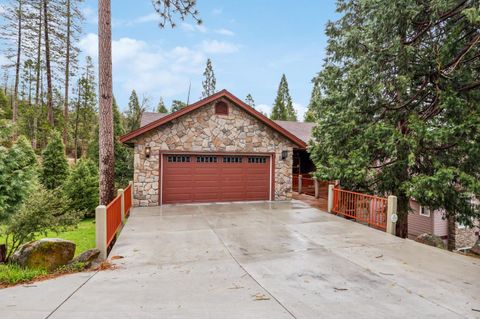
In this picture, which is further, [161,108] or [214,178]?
[161,108]

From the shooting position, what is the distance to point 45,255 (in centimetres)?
497

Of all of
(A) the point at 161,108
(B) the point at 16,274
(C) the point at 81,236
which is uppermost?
(A) the point at 161,108

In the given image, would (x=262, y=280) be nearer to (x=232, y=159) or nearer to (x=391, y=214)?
(x=391, y=214)

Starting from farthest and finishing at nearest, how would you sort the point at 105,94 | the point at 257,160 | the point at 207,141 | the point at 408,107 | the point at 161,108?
the point at 161,108 → the point at 257,160 → the point at 207,141 → the point at 408,107 → the point at 105,94

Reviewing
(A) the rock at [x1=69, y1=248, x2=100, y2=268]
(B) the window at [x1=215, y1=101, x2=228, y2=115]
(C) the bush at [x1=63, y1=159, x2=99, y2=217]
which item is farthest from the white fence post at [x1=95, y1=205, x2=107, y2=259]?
(C) the bush at [x1=63, y1=159, x2=99, y2=217]

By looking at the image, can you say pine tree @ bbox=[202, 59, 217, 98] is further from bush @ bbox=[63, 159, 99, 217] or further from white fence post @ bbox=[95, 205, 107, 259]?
white fence post @ bbox=[95, 205, 107, 259]

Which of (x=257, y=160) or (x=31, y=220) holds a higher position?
(x=257, y=160)

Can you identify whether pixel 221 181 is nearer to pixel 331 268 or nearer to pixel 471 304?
pixel 331 268

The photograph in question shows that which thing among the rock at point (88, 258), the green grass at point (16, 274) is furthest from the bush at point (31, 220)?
the rock at point (88, 258)

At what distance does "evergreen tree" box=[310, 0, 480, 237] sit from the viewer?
746 centimetres

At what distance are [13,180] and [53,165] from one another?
1110 cm

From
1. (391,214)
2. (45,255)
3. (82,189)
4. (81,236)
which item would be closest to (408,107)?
(391,214)

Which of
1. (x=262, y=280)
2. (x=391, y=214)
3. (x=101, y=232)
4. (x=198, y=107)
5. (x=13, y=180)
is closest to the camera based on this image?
(x=262, y=280)

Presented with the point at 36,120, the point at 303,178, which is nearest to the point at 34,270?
the point at 303,178
